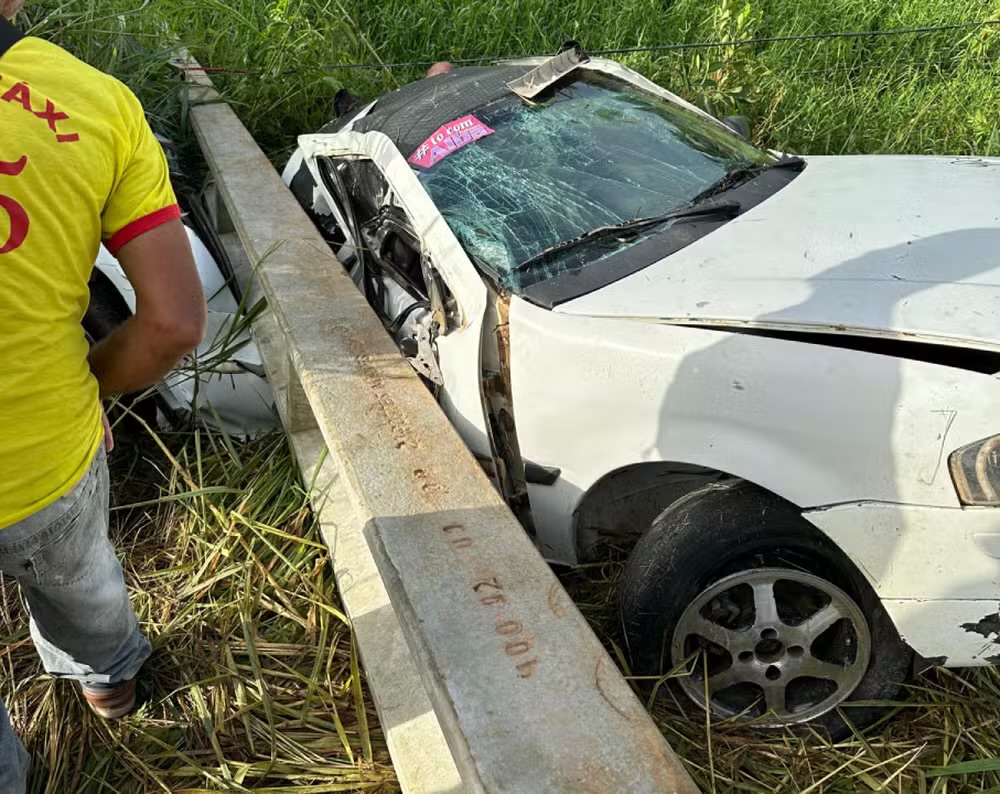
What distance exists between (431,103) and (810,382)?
1861 millimetres

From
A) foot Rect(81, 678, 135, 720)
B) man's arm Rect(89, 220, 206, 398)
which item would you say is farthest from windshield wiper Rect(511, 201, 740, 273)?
foot Rect(81, 678, 135, 720)


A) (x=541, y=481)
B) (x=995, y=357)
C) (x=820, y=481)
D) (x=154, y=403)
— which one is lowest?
(x=154, y=403)

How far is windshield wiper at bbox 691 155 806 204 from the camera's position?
2.63 metres

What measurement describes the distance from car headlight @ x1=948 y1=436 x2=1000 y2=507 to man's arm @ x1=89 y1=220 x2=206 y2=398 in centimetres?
153

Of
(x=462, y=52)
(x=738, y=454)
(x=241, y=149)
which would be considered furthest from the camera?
(x=462, y=52)

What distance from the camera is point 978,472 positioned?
1701mm

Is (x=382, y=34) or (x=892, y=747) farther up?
(x=382, y=34)

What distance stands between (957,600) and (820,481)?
1.21ft

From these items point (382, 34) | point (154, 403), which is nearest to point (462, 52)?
point (382, 34)

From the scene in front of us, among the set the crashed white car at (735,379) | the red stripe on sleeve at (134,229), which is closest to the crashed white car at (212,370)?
the crashed white car at (735,379)

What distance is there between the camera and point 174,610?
2574 mm

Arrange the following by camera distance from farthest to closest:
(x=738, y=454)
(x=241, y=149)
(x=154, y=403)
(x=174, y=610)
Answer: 1. (x=241, y=149)
2. (x=154, y=403)
3. (x=174, y=610)
4. (x=738, y=454)

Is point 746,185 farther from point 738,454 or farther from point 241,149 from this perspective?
point 241,149

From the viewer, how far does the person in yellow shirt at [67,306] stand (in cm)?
138
